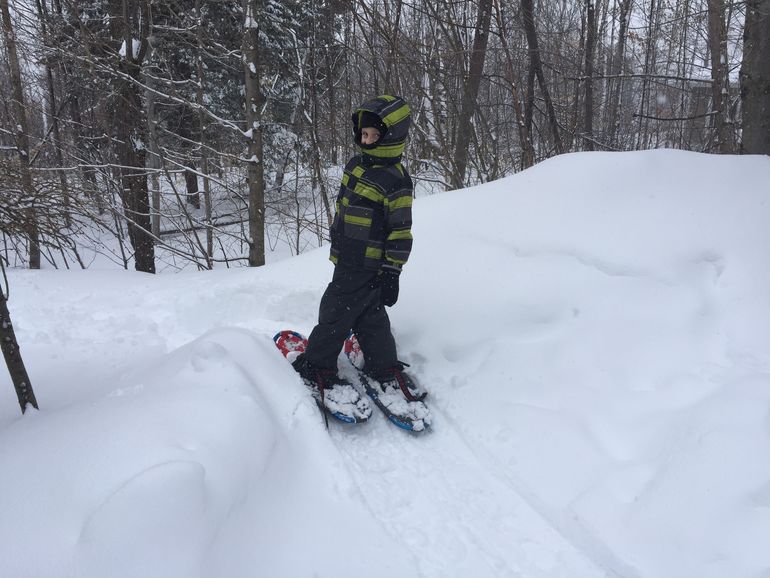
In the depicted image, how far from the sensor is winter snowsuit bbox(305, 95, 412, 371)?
10.5 feet

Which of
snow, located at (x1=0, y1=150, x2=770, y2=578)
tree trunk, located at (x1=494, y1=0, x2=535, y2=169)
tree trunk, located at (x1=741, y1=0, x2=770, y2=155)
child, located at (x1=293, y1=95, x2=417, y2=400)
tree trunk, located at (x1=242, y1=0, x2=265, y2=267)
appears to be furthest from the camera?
tree trunk, located at (x1=494, y1=0, x2=535, y2=169)

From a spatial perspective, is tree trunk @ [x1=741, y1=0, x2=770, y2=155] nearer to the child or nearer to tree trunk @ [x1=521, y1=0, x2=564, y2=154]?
the child

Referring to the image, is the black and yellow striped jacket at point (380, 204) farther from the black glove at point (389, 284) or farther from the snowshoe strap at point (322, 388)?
the snowshoe strap at point (322, 388)

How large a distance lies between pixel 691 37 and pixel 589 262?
35.0 feet

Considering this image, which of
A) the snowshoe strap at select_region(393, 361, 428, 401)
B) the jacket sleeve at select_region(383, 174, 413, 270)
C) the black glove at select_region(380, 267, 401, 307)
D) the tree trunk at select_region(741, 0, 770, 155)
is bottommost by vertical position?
the snowshoe strap at select_region(393, 361, 428, 401)

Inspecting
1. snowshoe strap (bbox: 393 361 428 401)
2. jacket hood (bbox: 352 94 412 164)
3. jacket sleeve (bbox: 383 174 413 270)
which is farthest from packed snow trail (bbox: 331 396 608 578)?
jacket hood (bbox: 352 94 412 164)

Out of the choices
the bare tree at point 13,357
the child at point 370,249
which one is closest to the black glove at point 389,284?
the child at point 370,249

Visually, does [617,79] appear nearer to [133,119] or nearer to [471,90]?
[471,90]

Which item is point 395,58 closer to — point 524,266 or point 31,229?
point 524,266

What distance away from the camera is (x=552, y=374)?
3162 millimetres

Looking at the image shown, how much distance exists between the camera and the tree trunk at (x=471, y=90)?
7320 millimetres

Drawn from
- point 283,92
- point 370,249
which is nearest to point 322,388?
point 370,249

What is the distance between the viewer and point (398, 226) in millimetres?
3209

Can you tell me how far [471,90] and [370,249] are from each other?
5736 mm
